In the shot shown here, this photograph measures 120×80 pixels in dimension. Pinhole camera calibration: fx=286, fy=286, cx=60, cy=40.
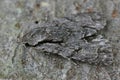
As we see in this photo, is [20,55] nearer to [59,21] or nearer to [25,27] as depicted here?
[25,27]

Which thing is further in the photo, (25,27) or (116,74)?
(25,27)

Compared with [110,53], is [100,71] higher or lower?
lower

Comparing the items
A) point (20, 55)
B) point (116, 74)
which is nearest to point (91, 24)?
point (116, 74)

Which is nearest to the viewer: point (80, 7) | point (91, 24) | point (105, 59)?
point (105, 59)
